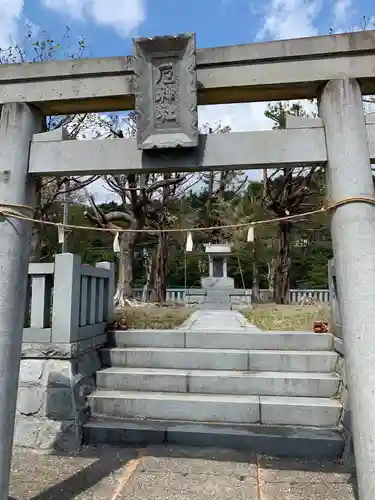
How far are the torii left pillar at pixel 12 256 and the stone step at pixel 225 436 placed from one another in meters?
1.77

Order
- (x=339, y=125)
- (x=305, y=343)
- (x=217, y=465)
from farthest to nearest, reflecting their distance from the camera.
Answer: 1. (x=305, y=343)
2. (x=217, y=465)
3. (x=339, y=125)

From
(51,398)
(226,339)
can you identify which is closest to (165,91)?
(51,398)

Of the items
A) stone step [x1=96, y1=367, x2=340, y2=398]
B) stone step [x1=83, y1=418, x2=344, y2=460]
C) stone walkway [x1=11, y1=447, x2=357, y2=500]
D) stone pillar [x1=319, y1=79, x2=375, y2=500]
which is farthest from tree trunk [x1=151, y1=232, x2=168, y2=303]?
stone pillar [x1=319, y1=79, x2=375, y2=500]

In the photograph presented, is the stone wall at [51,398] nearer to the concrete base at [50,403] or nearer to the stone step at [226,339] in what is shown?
the concrete base at [50,403]

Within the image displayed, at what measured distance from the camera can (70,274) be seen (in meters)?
4.77

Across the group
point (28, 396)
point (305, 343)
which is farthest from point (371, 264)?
point (28, 396)

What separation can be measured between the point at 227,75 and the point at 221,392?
362 centimetres

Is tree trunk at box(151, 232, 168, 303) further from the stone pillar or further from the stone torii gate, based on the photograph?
the stone pillar

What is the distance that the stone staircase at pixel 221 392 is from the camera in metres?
4.16

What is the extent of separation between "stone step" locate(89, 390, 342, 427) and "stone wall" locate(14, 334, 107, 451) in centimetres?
39

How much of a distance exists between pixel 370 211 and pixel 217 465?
9.05 ft

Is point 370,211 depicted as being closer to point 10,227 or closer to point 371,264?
point 371,264

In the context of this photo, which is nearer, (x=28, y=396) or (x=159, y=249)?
(x=28, y=396)

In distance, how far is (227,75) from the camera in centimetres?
287
